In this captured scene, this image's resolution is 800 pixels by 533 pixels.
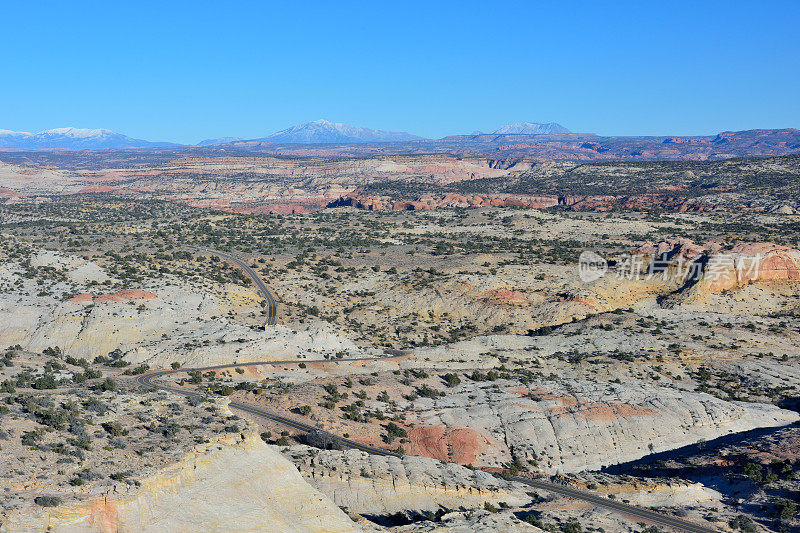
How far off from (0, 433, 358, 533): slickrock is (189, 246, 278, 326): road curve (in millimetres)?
32365

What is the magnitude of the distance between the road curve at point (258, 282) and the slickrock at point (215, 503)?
3237 cm

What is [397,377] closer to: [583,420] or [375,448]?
[375,448]

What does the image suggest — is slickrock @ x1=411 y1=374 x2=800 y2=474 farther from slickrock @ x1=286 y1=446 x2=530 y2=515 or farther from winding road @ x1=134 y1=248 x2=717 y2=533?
slickrock @ x1=286 y1=446 x2=530 y2=515

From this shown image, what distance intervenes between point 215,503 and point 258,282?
4940 centimetres

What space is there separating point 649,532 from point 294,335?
31.2m

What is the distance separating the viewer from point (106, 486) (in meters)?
18.7

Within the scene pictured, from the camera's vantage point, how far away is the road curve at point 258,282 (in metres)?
57.3

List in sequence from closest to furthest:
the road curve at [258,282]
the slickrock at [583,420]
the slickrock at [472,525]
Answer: the slickrock at [472,525] → the slickrock at [583,420] → the road curve at [258,282]

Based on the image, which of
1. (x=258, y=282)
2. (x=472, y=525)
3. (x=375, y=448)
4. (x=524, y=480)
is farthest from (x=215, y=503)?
(x=258, y=282)

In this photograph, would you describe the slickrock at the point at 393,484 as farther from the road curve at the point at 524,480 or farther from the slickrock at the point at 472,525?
the road curve at the point at 524,480

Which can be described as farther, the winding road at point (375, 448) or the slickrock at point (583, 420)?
the slickrock at point (583, 420)

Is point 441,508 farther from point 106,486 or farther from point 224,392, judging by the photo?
point 224,392

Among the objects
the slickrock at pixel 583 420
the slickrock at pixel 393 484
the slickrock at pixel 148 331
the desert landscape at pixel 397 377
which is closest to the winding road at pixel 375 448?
the desert landscape at pixel 397 377

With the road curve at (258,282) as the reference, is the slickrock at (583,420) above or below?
below
